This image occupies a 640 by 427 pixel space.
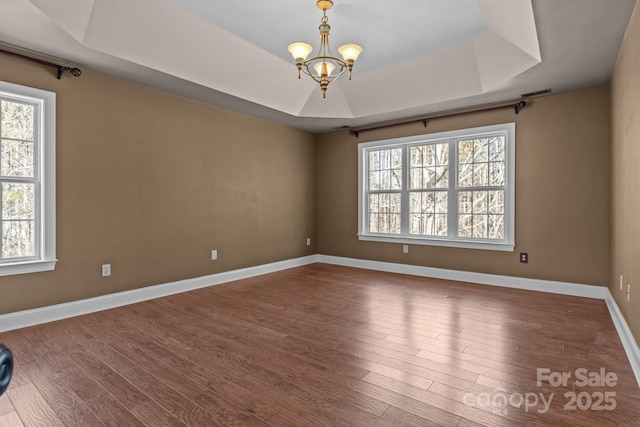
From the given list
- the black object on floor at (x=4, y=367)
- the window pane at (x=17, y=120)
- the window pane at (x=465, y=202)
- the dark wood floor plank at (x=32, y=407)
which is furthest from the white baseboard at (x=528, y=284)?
the window pane at (x=17, y=120)

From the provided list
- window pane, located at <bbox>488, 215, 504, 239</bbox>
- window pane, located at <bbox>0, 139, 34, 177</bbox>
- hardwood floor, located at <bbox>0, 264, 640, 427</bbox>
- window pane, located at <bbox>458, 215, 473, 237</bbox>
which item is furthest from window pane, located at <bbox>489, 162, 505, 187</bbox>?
window pane, located at <bbox>0, 139, 34, 177</bbox>

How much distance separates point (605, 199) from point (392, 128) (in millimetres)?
2889

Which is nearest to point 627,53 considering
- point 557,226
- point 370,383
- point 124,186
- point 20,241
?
point 557,226

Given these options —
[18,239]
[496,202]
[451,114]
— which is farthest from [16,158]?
[496,202]

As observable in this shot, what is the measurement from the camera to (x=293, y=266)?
596 cm

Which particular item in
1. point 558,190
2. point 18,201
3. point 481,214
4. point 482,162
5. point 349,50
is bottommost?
point 481,214

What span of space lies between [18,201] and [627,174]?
17.2 feet

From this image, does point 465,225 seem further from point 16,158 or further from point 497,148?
point 16,158

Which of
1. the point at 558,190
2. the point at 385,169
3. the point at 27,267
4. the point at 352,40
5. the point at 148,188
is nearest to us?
the point at 27,267

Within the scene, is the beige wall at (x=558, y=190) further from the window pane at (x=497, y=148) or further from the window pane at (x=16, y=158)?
the window pane at (x=16, y=158)

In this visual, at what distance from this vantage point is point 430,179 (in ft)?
17.1

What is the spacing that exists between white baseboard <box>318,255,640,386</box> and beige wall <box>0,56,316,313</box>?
5.12ft

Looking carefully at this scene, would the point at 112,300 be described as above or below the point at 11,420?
above

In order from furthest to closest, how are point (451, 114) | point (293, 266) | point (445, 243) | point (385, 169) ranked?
point (293, 266)
point (385, 169)
point (445, 243)
point (451, 114)
